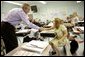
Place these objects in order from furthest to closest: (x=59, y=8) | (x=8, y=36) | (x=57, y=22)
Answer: (x=59, y=8) < (x=57, y=22) < (x=8, y=36)

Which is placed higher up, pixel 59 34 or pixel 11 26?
pixel 11 26

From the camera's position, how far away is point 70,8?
464 inches

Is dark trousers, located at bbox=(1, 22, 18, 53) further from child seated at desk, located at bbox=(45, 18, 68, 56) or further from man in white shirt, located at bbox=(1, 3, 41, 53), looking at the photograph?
child seated at desk, located at bbox=(45, 18, 68, 56)

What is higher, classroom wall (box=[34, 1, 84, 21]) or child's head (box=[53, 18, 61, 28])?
child's head (box=[53, 18, 61, 28])

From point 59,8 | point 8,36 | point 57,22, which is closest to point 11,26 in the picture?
point 8,36

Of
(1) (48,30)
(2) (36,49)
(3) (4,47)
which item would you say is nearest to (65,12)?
(1) (48,30)

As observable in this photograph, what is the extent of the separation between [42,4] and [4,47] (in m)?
9.82

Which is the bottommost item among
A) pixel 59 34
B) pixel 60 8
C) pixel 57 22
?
pixel 60 8

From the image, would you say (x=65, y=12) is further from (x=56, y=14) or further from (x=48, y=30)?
(x=48, y=30)

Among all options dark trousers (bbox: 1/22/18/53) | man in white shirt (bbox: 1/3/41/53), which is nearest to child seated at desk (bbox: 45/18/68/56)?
man in white shirt (bbox: 1/3/41/53)

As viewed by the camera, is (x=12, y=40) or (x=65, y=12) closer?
(x=12, y=40)

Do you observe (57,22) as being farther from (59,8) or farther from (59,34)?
(59,8)

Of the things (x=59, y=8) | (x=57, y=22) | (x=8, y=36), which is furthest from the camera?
(x=59, y=8)

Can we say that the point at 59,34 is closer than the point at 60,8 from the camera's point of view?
Yes
